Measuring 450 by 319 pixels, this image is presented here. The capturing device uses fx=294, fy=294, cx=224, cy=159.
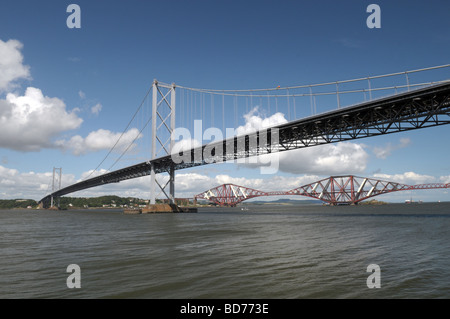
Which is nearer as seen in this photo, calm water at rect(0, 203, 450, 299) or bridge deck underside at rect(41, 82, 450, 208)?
calm water at rect(0, 203, 450, 299)

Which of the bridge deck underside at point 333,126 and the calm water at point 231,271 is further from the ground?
the bridge deck underside at point 333,126

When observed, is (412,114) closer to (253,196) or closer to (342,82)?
(342,82)

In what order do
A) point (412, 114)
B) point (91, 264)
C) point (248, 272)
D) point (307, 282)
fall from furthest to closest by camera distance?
point (412, 114) → point (91, 264) → point (248, 272) → point (307, 282)

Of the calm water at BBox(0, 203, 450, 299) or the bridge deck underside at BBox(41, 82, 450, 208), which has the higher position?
the bridge deck underside at BBox(41, 82, 450, 208)

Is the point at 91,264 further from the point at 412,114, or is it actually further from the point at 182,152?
the point at 182,152

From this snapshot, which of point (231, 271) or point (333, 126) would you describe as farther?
point (333, 126)

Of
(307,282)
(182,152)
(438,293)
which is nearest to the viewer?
(438,293)

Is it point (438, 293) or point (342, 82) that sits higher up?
point (342, 82)

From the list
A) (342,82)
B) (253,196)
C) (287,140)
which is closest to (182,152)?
(287,140)

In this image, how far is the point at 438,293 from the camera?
6.50 m

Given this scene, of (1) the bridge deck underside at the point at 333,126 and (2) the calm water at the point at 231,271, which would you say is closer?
(2) the calm water at the point at 231,271

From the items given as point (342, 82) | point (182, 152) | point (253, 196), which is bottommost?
point (253, 196)
